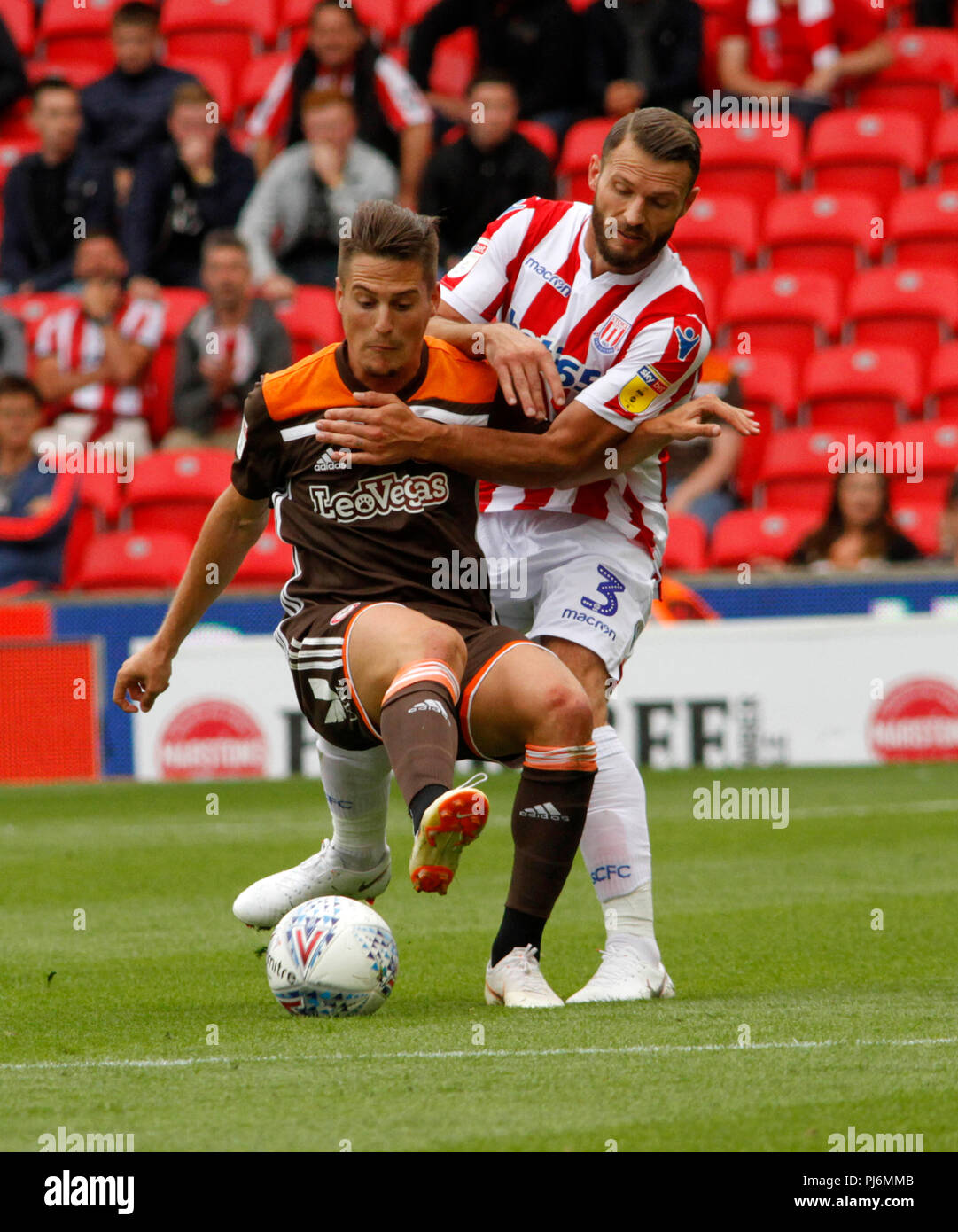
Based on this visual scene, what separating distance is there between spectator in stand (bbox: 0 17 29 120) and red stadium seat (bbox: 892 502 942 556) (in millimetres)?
8587

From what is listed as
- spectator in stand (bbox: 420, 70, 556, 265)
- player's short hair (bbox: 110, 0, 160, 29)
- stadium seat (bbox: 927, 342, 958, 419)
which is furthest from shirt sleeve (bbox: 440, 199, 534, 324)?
player's short hair (bbox: 110, 0, 160, 29)

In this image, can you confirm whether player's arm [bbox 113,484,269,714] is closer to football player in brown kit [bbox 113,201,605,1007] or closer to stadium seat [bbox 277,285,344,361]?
football player in brown kit [bbox 113,201,605,1007]

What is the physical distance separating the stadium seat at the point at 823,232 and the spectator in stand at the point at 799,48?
94 cm

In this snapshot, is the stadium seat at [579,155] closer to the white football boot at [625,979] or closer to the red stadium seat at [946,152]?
the red stadium seat at [946,152]

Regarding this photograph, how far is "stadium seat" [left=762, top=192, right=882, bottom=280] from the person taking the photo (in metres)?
14.3

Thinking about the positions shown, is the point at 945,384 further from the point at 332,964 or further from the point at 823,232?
the point at 332,964

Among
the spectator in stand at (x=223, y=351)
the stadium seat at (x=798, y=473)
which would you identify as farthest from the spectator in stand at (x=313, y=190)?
the stadium seat at (x=798, y=473)

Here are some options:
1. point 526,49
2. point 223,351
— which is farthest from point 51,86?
point 526,49

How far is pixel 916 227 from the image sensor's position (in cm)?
1412

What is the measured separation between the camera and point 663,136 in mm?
4734

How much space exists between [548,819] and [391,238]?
4.56ft

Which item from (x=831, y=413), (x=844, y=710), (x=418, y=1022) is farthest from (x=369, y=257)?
(x=831, y=413)

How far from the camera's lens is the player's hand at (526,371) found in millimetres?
4695
